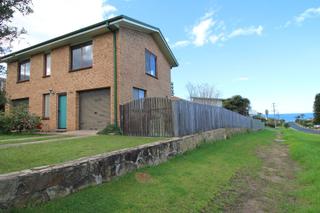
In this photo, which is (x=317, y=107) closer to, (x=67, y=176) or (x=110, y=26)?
(x=110, y=26)

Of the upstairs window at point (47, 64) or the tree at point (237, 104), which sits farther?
the tree at point (237, 104)

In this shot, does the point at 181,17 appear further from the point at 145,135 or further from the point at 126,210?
the point at 126,210

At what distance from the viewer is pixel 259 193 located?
504cm

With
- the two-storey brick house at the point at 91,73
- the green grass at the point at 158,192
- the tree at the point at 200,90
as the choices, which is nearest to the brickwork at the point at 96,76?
the two-storey brick house at the point at 91,73

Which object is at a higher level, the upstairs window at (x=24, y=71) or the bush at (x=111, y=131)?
the upstairs window at (x=24, y=71)

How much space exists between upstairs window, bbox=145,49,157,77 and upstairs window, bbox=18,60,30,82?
8.75 meters

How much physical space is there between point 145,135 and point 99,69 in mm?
4867

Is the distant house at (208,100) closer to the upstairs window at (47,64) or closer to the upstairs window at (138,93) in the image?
the upstairs window at (138,93)

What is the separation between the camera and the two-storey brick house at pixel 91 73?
1209 cm

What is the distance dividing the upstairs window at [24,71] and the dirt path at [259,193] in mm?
16161

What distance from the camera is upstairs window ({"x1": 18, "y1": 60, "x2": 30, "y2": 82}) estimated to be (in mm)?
16609

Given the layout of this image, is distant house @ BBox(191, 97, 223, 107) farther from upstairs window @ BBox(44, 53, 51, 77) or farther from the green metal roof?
upstairs window @ BBox(44, 53, 51, 77)

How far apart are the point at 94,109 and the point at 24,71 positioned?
810 cm

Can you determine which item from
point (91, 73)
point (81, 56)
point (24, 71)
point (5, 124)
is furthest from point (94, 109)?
point (24, 71)
